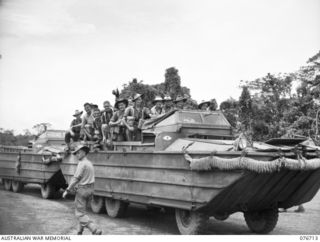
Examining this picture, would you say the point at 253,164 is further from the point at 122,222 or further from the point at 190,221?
the point at 122,222

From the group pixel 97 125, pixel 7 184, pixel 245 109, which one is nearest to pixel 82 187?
pixel 97 125

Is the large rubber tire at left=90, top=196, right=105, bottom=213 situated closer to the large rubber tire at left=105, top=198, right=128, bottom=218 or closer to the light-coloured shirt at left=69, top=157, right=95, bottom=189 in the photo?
the large rubber tire at left=105, top=198, right=128, bottom=218

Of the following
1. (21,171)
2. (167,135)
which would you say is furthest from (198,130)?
(21,171)

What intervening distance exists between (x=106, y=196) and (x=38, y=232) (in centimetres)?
251

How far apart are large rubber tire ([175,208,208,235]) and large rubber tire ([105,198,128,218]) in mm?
2399

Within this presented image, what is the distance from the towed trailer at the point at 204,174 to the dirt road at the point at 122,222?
0.49m

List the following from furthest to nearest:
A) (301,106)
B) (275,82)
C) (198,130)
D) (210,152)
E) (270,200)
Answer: (275,82) < (301,106) < (198,130) < (270,200) < (210,152)

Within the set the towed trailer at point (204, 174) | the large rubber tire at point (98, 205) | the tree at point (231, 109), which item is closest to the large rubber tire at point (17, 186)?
the large rubber tire at point (98, 205)

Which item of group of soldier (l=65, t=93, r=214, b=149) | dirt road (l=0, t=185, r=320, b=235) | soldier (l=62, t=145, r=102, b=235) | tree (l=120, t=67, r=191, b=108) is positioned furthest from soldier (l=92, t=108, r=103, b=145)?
tree (l=120, t=67, r=191, b=108)

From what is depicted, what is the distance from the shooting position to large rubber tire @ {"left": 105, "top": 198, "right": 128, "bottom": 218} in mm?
10289

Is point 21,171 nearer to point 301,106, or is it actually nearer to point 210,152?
point 210,152

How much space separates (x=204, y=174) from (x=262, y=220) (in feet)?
6.42

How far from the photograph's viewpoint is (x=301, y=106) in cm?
1956

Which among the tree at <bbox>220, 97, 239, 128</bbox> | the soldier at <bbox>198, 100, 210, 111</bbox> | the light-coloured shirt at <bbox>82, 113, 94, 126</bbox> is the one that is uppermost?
the tree at <bbox>220, 97, 239, 128</bbox>
